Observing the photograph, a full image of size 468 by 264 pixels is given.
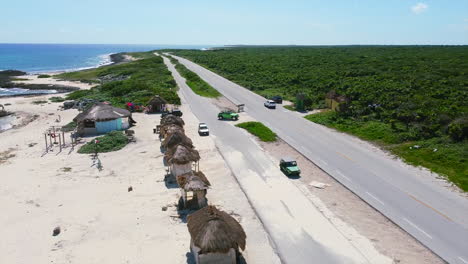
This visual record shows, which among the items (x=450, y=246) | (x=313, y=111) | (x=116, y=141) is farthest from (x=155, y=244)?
(x=313, y=111)

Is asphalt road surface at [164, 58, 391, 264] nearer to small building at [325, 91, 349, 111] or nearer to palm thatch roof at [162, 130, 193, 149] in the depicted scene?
palm thatch roof at [162, 130, 193, 149]

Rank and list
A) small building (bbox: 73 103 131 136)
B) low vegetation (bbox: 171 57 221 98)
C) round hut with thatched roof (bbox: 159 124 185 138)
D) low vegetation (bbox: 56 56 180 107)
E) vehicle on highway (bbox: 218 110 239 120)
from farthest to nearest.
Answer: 1. low vegetation (bbox: 171 57 221 98)
2. low vegetation (bbox: 56 56 180 107)
3. vehicle on highway (bbox: 218 110 239 120)
4. small building (bbox: 73 103 131 136)
5. round hut with thatched roof (bbox: 159 124 185 138)

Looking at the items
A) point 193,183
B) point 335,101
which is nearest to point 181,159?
point 193,183

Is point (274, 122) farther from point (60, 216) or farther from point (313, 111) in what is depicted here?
point (60, 216)

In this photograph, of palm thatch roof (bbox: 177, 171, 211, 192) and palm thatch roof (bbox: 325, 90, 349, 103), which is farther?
palm thatch roof (bbox: 325, 90, 349, 103)

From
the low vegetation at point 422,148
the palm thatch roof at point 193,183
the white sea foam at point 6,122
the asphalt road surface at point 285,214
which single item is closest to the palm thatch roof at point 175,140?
the asphalt road surface at point 285,214

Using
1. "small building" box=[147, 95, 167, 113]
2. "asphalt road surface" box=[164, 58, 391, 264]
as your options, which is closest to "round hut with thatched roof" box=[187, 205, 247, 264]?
"asphalt road surface" box=[164, 58, 391, 264]
